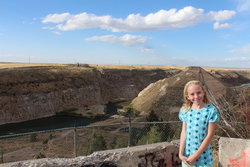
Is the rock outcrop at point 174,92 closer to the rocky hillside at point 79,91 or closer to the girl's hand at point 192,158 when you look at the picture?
the rocky hillside at point 79,91

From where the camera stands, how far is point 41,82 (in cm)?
4709

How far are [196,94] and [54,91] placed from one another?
4589cm

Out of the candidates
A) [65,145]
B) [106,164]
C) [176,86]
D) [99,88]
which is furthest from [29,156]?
[99,88]

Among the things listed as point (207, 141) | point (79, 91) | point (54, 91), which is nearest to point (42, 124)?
point (54, 91)

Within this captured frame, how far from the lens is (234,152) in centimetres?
470

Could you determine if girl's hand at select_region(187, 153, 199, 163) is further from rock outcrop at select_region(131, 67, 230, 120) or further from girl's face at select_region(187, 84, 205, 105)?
rock outcrop at select_region(131, 67, 230, 120)

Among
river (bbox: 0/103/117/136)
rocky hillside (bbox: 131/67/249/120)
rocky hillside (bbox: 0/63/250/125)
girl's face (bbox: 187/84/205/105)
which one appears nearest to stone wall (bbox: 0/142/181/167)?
girl's face (bbox: 187/84/205/105)

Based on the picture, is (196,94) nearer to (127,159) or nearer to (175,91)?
(127,159)

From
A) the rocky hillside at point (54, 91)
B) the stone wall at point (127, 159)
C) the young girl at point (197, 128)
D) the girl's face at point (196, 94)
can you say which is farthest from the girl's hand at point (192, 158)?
the rocky hillside at point (54, 91)

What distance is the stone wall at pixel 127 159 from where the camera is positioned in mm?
3986

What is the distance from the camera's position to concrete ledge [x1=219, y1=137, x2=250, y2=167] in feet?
15.0

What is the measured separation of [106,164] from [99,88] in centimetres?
5577

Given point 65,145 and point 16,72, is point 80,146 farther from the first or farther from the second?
point 16,72

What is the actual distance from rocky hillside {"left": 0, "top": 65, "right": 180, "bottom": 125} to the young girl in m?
37.1
